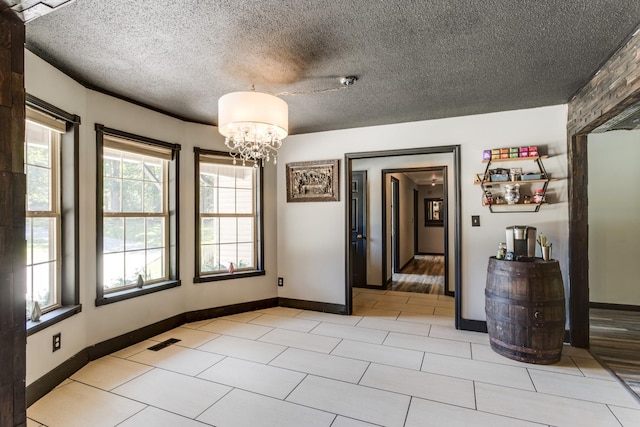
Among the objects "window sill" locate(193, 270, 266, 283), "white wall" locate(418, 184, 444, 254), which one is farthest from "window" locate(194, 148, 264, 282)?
"white wall" locate(418, 184, 444, 254)

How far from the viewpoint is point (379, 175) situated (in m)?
5.55

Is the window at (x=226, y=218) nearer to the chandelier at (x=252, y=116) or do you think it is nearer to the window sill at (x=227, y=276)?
the window sill at (x=227, y=276)

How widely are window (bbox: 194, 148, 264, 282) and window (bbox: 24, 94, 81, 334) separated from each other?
1.31 meters

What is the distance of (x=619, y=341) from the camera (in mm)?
3154

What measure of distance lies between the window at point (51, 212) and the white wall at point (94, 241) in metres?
0.08

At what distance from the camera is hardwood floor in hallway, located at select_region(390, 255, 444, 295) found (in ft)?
→ 18.1

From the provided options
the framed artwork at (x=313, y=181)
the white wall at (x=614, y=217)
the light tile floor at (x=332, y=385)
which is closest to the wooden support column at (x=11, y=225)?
the light tile floor at (x=332, y=385)

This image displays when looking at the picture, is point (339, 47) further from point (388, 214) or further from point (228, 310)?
point (388, 214)

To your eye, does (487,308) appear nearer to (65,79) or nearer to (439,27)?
(439,27)

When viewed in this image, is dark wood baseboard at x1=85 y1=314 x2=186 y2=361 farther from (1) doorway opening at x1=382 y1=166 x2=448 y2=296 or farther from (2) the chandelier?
(1) doorway opening at x1=382 y1=166 x2=448 y2=296

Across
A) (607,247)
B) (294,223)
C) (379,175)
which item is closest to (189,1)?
(294,223)

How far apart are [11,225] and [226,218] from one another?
3.06m

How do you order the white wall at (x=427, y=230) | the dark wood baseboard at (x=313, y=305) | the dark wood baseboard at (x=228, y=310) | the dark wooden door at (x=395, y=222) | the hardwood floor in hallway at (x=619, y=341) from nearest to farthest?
the hardwood floor in hallway at (x=619, y=341) < the dark wood baseboard at (x=228, y=310) < the dark wood baseboard at (x=313, y=305) < the dark wooden door at (x=395, y=222) < the white wall at (x=427, y=230)

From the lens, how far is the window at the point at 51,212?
232 centimetres
